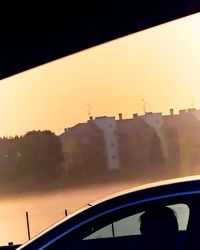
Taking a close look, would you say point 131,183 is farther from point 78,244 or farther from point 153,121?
point 78,244

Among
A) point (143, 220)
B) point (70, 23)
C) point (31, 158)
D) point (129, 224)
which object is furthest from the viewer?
point (31, 158)

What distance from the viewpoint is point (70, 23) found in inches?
668

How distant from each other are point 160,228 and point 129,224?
0.75 feet

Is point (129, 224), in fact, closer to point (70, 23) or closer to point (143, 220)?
point (143, 220)

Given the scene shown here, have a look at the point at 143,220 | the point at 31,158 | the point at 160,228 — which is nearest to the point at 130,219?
the point at 143,220

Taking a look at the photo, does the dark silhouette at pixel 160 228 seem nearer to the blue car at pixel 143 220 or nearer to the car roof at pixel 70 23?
the blue car at pixel 143 220

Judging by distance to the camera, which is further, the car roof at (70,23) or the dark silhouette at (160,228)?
the car roof at (70,23)

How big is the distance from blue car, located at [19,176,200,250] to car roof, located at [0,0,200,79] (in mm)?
10909

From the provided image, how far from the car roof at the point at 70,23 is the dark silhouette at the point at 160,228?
10940 mm

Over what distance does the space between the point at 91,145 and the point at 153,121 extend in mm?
1529

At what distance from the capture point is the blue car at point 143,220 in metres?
4.62

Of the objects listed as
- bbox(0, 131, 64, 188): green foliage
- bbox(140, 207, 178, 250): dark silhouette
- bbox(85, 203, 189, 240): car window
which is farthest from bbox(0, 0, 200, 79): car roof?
bbox(140, 207, 178, 250): dark silhouette

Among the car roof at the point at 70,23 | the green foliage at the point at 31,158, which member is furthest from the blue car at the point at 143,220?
the green foliage at the point at 31,158

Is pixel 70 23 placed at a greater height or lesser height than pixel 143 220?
greater
